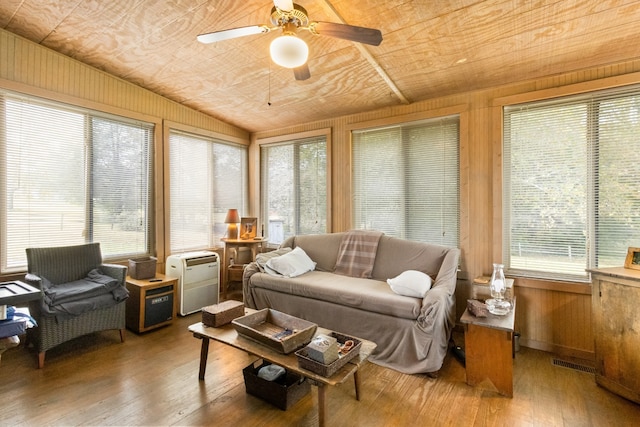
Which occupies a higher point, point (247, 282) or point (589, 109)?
point (589, 109)

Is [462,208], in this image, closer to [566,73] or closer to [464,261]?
[464,261]

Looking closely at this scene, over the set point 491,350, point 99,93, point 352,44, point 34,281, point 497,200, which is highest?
point 352,44

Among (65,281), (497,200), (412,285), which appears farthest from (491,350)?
(65,281)

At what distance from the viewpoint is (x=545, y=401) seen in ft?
6.91

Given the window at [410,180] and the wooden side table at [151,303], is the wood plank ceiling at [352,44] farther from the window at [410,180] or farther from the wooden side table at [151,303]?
the wooden side table at [151,303]

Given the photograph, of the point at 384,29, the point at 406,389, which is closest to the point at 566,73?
the point at 384,29

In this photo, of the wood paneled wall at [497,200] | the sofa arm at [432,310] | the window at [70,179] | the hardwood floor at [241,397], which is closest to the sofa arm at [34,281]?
the window at [70,179]

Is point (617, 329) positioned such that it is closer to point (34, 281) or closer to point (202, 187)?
point (34, 281)

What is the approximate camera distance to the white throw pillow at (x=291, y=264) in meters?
3.45

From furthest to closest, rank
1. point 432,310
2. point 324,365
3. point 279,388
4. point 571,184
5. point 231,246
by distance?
point 231,246 → point 571,184 → point 432,310 → point 279,388 → point 324,365

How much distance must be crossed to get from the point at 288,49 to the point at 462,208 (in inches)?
94.6

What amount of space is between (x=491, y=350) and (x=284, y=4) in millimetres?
2644

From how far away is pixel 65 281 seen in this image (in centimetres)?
297

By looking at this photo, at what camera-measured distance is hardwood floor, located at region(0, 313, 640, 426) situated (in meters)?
1.92
